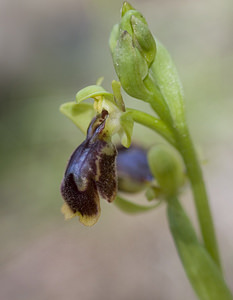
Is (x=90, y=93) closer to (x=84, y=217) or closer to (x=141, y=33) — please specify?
(x=141, y=33)

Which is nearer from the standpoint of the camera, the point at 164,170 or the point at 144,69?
the point at 144,69

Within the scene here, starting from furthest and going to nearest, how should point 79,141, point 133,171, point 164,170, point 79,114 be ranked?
point 79,141 → point 133,171 → point 164,170 → point 79,114

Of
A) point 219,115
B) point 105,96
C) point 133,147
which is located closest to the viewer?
point 105,96

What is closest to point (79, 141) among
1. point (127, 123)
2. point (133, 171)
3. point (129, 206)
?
point (133, 171)

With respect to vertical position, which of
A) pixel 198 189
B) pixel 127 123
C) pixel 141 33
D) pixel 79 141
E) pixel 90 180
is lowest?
pixel 198 189

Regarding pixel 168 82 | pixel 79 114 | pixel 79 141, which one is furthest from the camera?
pixel 79 141

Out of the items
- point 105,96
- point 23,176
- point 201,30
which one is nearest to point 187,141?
point 105,96

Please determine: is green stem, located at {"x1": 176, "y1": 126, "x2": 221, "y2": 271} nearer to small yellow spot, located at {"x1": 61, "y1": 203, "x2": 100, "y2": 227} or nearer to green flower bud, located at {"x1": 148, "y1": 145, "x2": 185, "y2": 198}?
green flower bud, located at {"x1": 148, "y1": 145, "x2": 185, "y2": 198}

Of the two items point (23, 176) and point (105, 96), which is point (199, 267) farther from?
point (23, 176)
